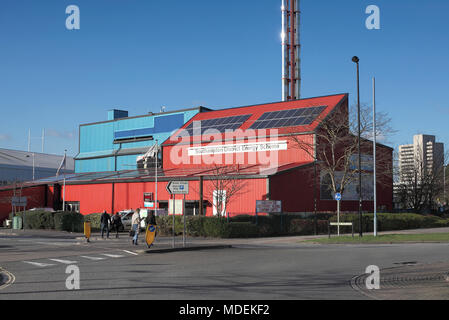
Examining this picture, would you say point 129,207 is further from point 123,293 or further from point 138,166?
point 123,293

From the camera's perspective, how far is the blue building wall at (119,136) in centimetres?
6869

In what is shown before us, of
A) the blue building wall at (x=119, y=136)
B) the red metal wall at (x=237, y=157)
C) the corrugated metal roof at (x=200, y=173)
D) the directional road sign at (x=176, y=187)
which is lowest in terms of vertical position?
the directional road sign at (x=176, y=187)

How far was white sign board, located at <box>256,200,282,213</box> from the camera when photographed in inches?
1369

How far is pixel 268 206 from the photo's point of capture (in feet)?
116

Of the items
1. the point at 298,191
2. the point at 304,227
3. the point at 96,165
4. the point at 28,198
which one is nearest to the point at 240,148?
the point at 298,191

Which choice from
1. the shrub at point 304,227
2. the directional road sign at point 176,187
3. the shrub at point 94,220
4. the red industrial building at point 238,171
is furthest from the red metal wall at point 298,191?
the directional road sign at point 176,187

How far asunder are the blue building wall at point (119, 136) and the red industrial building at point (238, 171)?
10.8m

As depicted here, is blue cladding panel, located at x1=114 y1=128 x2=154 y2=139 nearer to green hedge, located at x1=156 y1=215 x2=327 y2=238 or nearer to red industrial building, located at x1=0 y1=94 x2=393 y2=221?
red industrial building, located at x1=0 y1=94 x2=393 y2=221

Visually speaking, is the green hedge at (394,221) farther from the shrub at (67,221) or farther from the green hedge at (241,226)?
the shrub at (67,221)

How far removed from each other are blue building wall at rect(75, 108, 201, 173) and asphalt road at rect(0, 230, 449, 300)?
45050 millimetres

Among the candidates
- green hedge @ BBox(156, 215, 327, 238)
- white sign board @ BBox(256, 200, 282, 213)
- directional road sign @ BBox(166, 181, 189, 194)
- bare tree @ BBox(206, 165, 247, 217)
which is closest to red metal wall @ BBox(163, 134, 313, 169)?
bare tree @ BBox(206, 165, 247, 217)

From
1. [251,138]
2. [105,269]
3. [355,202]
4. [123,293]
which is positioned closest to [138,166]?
[251,138]

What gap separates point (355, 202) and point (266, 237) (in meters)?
16.5
